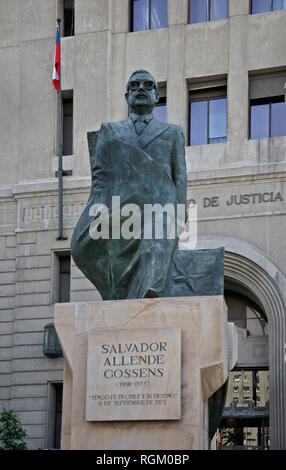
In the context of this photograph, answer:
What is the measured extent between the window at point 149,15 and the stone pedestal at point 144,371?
19732 mm

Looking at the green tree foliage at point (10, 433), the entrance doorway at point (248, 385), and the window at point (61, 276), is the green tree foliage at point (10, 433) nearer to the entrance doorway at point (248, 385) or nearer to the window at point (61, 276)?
the window at point (61, 276)

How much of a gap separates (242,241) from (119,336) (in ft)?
53.8

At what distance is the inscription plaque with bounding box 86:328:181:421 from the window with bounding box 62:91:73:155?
772 inches

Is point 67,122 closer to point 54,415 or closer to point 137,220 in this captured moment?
point 54,415

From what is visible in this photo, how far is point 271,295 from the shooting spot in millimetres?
25734

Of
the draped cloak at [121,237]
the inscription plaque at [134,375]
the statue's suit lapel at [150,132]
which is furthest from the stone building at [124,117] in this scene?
the inscription plaque at [134,375]

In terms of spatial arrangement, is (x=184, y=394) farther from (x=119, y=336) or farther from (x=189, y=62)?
(x=189, y=62)

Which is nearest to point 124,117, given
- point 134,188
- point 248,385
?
point 248,385

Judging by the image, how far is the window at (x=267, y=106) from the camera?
27.3 m

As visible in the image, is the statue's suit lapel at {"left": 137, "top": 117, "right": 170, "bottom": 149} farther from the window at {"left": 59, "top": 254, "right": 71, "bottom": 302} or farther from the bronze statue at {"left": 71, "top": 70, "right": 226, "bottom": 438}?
the window at {"left": 59, "top": 254, "right": 71, "bottom": 302}

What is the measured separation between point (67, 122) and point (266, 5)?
660 cm

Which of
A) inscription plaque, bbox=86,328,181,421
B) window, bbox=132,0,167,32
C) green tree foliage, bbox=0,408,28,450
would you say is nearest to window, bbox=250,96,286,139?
window, bbox=132,0,167,32

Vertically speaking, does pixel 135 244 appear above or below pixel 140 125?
below

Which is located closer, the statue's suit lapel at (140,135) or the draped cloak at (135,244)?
the draped cloak at (135,244)
